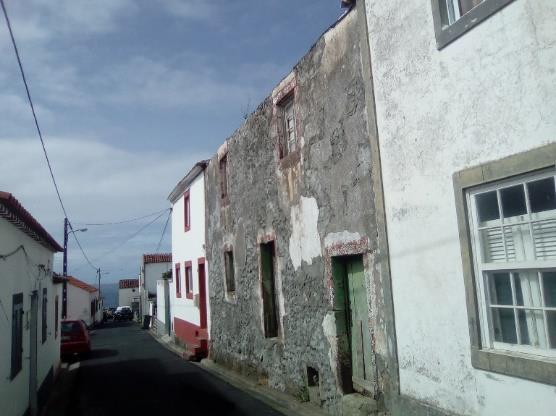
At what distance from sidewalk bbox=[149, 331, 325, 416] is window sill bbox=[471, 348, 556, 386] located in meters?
3.84

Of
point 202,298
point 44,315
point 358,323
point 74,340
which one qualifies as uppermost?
point 202,298

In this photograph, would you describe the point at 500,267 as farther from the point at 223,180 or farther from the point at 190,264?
the point at 190,264

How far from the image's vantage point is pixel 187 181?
18844mm

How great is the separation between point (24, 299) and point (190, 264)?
10.4 m

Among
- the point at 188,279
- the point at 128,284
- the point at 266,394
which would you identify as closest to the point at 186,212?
the point at 188,279

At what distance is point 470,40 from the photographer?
4859 mm

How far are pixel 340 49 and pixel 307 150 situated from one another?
1.81 metres

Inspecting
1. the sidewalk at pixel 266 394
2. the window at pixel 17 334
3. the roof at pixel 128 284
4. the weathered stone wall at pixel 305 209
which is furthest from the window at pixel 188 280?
the roof at pixel 128 284

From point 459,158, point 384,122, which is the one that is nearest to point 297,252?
point 384,122

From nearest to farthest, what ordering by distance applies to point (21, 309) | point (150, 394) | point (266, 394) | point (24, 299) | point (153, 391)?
point (21, 309), point (24, 299), point (266, 394), point (150, 394), point (153, 391)

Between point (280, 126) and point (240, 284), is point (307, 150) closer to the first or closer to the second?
point (280, 126)

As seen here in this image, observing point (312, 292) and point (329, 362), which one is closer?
point (329, 362)

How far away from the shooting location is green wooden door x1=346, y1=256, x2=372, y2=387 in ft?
24.1

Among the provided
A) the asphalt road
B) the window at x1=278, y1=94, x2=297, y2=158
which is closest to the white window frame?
the asphalt road
